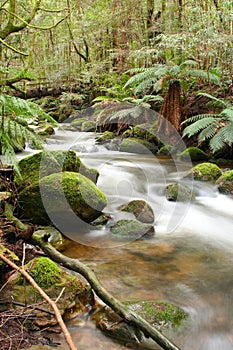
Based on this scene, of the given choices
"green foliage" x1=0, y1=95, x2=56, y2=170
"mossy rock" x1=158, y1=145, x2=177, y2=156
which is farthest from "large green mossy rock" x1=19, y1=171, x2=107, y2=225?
"mossy rock" x1=158, y1=145, x2=177, y2=156

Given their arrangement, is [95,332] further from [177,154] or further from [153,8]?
[153,8]

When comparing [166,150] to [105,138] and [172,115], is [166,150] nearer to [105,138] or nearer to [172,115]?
[172,115]

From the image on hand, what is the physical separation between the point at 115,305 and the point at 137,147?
313 inches

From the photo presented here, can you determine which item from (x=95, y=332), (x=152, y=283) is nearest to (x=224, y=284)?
(x=152, y=283)

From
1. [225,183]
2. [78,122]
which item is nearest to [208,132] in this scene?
[225,183]

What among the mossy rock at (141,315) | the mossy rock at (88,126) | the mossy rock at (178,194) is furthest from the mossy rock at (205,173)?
the mossy rock at (88,126)

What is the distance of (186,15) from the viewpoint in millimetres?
12133

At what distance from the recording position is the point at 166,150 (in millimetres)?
9859

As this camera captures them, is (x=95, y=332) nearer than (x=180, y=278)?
Yes

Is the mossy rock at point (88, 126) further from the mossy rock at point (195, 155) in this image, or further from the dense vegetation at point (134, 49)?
the mossy rock at point (195, 155)

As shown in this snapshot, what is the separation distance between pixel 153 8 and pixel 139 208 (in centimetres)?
1256

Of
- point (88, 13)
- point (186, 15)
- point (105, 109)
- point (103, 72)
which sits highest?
point (88, 13)

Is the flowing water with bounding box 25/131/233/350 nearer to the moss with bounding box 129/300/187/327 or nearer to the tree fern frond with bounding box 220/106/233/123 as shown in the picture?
the moss with bounding box 129/300/187/327

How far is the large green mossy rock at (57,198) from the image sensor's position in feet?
14.9
